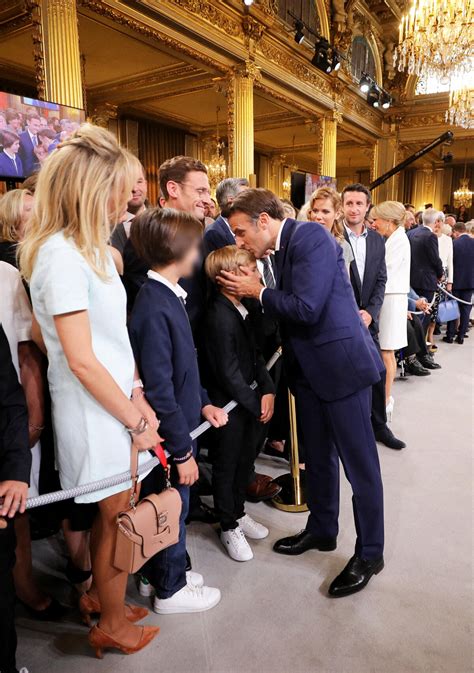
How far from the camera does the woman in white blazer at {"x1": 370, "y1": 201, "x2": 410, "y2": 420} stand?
12.6 ft

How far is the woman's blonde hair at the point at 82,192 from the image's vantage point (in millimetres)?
1232

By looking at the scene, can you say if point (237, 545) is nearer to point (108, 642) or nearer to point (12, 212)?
point (108, 642)

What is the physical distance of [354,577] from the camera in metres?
1.99

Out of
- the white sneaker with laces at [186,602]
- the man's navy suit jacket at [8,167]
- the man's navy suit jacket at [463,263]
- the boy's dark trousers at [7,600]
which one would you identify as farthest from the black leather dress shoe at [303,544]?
the man's navy suit jacket at [463,263]

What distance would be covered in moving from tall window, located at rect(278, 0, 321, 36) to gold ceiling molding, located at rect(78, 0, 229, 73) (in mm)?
2355

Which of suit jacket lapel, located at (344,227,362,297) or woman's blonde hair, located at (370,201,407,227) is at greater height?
woman's blonde hair, located at (370,201,407,227)

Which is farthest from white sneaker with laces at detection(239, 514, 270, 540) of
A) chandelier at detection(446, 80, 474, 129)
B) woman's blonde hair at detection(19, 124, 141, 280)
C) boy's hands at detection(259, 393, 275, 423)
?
chandelier at detection(446, 80, 474, 129)

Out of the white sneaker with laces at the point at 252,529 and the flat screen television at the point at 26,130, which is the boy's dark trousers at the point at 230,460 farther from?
the flat screen television at the point at 26,130

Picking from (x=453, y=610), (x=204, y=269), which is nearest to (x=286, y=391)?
(x=204, y=269)

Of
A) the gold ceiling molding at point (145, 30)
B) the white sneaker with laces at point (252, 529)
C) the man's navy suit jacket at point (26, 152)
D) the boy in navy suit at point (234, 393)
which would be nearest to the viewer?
the boy in navy suit at point (234, 393)

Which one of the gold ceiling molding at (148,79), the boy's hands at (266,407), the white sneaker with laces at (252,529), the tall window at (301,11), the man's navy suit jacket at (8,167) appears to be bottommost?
the white sneaker with laces at (252,529)

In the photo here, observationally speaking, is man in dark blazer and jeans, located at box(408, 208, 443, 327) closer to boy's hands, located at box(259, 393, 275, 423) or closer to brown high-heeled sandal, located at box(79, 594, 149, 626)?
boy's hands, located at box(259, 393, 275, 423)

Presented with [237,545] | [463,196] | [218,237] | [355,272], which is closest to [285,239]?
[218,237]

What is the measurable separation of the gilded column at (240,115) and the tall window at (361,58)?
211 inches
